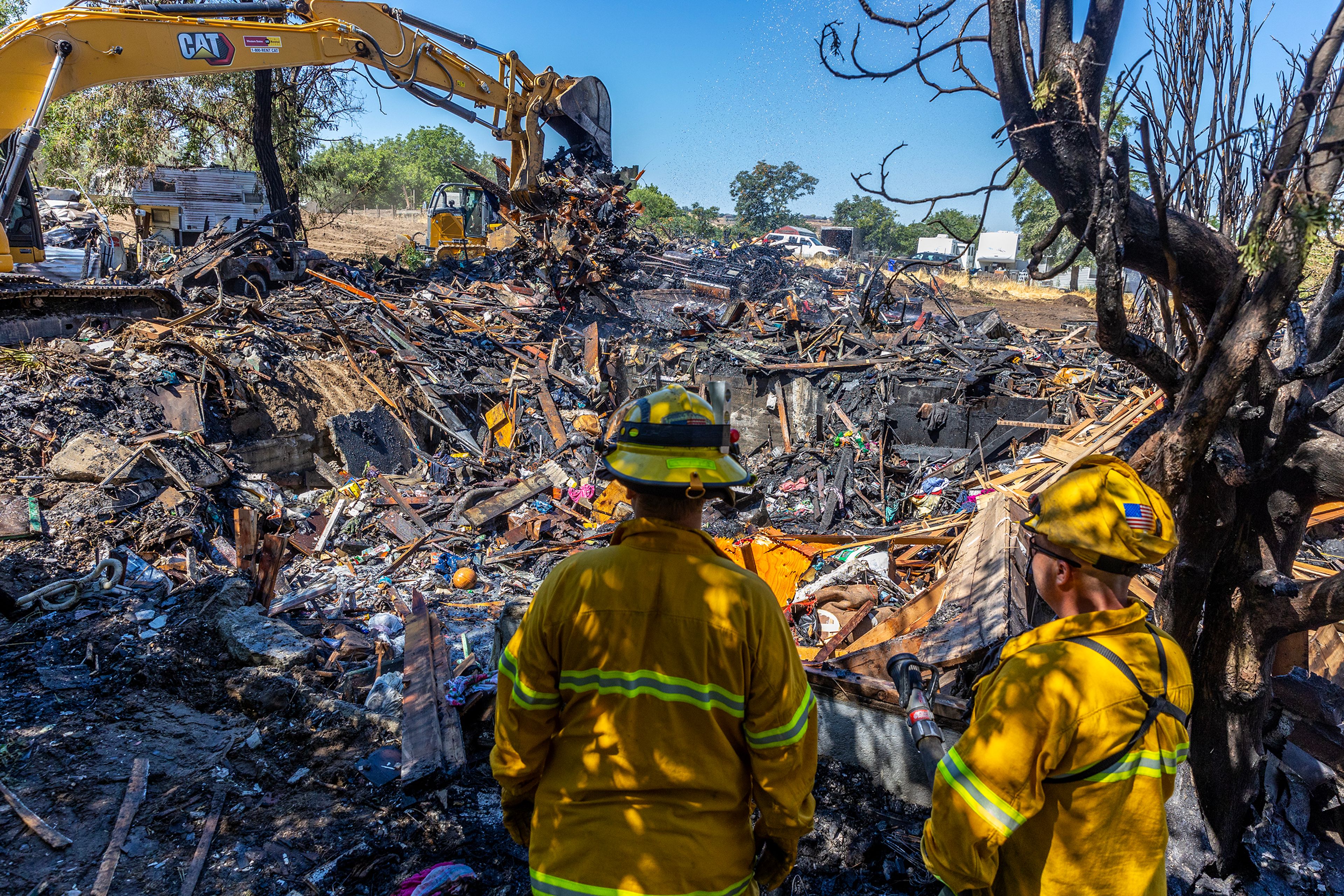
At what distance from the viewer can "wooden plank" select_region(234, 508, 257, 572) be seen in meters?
6.05

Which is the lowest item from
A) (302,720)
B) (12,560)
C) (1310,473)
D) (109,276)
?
(302,720)

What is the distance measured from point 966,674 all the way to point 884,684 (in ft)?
1.55

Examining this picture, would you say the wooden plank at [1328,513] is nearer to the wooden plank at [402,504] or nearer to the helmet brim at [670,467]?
the helmet brim at [670,467]

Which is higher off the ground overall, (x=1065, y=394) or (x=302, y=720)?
(x=1065, y=394)

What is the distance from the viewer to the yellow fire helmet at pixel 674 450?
165 cm

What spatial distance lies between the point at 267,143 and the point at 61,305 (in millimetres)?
9736

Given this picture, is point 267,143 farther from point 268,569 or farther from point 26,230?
point 268,569

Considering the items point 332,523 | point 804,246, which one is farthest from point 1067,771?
point 804,246

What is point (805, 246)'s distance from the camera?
39812 millimetres

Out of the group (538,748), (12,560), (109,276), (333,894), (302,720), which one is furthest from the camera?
(109,276)

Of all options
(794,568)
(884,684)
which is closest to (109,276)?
(794,568)

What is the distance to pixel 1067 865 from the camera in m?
1.56

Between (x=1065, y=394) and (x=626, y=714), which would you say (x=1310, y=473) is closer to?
(x=626, y=714)

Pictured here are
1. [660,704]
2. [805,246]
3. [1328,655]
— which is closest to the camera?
[660,704]
